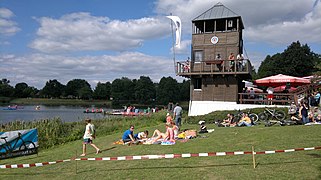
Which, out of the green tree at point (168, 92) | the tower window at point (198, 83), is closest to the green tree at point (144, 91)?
the green tree at point (168, 92)

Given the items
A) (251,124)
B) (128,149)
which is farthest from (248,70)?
(128,149)

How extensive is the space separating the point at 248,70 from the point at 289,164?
18298 millimetres

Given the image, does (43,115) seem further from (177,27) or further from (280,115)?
(280,115)

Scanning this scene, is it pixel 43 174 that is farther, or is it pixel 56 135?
pixel 56 135

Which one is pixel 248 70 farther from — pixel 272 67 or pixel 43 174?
pixel 272 67

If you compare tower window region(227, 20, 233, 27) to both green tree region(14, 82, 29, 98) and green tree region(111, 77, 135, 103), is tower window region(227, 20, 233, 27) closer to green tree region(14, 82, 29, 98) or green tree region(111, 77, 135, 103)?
green tree region(111, 77, 135, 103)

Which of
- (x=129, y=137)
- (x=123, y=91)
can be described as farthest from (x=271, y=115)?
(x=123, y=91)

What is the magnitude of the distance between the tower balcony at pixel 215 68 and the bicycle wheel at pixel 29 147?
1672 cm

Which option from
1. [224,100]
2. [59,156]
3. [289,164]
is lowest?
[59,156]

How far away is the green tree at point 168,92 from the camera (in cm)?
12825

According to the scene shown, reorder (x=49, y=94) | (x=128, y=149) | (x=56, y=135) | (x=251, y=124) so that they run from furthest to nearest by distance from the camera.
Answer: (x=49, y=94)
(x=56, y=135)
(x=251, y=124)
(x=128, y=149)

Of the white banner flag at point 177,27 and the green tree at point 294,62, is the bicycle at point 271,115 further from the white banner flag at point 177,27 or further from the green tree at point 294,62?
the green tree at point 294,62

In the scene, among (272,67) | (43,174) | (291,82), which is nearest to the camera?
(43,174)

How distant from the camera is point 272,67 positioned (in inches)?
2233
